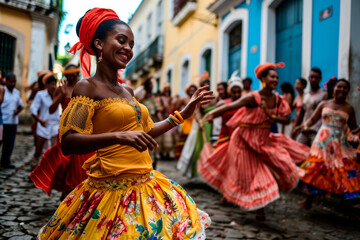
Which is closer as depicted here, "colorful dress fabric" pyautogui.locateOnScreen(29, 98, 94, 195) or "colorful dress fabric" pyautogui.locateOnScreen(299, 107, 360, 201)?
"colorful dress fabric" pyautogui.locateOnScreen(29, 98, 94, 195)

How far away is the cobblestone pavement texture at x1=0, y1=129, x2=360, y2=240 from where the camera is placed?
13.5 feet

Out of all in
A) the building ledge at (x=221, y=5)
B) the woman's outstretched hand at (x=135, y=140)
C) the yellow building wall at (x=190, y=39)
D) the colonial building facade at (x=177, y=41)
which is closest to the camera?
the woman's outstretched hand at (x=135, y=140)

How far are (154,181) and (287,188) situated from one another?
3081 mm

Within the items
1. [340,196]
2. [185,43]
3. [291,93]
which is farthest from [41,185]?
[185,43]

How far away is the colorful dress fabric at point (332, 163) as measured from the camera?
4973 millimetres

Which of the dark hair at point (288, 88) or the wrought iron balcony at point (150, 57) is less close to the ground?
the wrought iron balcony at point (150, 57)

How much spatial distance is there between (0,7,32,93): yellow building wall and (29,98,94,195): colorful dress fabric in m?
15.3

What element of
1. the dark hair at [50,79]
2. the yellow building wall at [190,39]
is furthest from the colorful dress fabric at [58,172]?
the yellow building wall at [190,39]

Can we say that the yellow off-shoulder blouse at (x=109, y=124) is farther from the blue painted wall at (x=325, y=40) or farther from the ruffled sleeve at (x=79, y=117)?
the blue painted wall at (x=325, y=40)

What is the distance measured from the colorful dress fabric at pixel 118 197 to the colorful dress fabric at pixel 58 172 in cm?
191

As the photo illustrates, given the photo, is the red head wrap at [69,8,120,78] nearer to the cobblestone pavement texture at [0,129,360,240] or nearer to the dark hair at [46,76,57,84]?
the cobblestone pavement texture at [0,129,360,240]

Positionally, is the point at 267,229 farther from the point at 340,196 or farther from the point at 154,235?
the point at 154,235

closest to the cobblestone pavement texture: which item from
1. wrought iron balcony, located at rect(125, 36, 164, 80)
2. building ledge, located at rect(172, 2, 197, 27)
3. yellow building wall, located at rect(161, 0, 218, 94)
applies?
yellow building wall, located at rect(161, 0, 218, 94)

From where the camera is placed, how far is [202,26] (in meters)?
14.7
